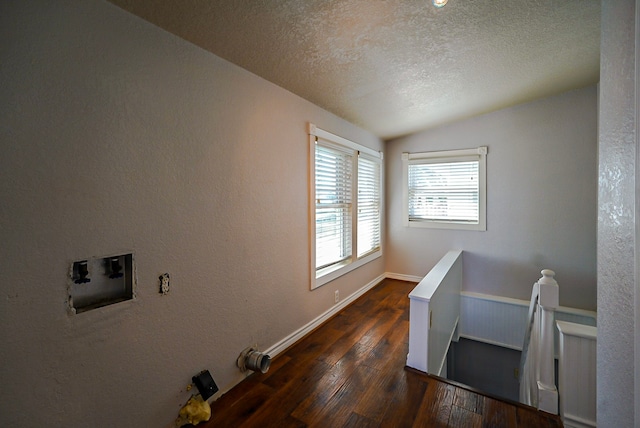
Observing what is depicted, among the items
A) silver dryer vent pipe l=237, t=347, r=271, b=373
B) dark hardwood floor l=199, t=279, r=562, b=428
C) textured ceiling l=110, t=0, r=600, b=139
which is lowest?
dark hardwood floor l=199, t=279, r=562, b=428

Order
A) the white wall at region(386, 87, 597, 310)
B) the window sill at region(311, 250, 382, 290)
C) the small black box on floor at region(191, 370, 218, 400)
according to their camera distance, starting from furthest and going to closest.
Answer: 1. the white wall at region(386, 87, 597, 310)
2. the window sill at region(311, 250, 382, 290)
3. the small black box on floor at region(191, 370, 218, 400)

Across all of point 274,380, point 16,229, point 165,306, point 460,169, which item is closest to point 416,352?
point 274,380

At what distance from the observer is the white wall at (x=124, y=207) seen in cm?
102

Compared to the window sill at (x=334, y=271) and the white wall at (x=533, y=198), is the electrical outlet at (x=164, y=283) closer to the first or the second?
the window sill at (x=334, y=271)

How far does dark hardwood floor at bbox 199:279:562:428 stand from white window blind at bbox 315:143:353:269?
0.93 m

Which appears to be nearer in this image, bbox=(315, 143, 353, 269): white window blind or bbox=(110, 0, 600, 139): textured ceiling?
bbox=(110, 0, 600, 139): textured ceiling

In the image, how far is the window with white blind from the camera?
3645mm

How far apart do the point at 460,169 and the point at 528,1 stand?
240cm

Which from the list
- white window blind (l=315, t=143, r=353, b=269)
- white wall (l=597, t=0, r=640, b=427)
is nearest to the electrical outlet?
white window blind (l=315, t=143, r=353, b=269)

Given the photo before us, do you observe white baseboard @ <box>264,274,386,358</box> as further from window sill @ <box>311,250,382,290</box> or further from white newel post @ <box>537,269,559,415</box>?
white newel post @ <box>537,269,559,415</box>

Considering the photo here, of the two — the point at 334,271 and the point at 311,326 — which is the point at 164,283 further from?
the point at 334,271

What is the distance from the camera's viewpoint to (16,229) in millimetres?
1004

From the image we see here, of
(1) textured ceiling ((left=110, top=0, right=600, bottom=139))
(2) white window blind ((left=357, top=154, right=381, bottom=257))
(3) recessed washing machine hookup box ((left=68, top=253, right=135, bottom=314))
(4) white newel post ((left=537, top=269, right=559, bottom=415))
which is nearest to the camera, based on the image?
(3) recessed washing machine hookup box ((left=68, top=253, right=135, bottom=314))

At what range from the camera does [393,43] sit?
5.85 ft
